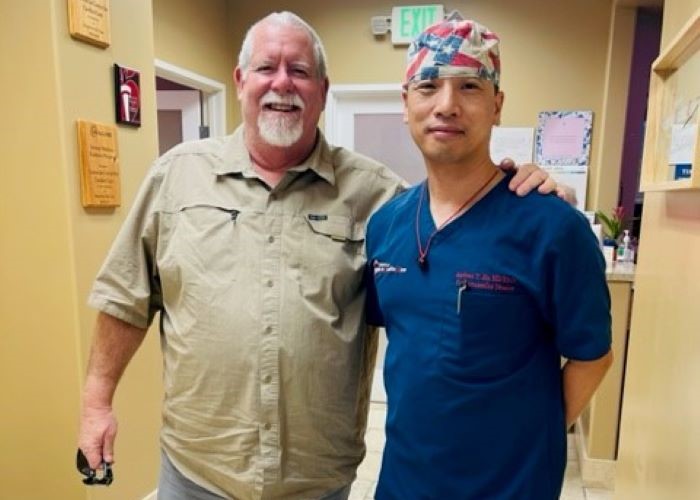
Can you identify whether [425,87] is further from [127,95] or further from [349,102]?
[349,102]

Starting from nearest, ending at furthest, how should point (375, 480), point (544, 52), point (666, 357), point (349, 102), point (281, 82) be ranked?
point (281, 82), point (666, 357), point (375, 480), point (544, 52), point (349, 102)

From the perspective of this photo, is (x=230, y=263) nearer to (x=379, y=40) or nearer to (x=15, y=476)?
(x=15, y=476)

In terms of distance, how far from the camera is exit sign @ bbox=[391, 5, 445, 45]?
11.0ft

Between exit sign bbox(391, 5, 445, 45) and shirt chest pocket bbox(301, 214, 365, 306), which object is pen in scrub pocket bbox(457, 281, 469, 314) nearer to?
shirt chest pocket bbox(301, 214, 365, 306)

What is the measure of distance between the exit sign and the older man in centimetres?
227

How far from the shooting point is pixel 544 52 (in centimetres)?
332

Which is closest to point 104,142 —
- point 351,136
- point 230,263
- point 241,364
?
point 230,263

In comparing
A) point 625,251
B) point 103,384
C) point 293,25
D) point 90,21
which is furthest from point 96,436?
point 625,251

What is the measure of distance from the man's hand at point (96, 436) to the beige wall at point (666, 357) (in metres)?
1.31

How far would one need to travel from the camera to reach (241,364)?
3.94 feet

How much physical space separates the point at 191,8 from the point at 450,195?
2.61 meters

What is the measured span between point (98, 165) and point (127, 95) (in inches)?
11.6

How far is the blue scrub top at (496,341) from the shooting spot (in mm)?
991

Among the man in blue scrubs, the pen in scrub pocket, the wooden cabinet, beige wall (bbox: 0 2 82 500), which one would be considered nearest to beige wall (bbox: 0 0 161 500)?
beige wall (bbox: 0 2 82 500)
